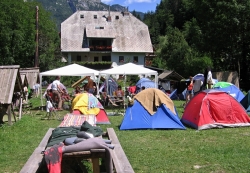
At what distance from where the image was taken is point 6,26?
35469 mm

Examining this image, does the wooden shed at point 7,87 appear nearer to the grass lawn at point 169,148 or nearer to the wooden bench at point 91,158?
the grass lawn at point 169,148

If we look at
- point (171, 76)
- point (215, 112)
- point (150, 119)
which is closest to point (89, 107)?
point (150, 119)

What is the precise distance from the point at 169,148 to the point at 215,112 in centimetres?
334

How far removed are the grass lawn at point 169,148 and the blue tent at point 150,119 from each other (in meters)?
0.33

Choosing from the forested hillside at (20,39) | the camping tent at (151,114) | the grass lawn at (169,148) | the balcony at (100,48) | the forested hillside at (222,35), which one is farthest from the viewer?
the balcony at (100,48)

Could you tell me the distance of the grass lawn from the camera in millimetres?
6863

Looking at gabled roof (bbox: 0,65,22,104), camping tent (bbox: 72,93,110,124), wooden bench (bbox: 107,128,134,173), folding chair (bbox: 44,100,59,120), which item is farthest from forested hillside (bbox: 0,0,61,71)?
wooden bench (bbox: 107,128,134,173)

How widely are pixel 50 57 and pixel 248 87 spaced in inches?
925

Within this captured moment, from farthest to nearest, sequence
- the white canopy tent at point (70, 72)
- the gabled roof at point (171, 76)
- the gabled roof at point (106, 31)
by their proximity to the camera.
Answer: the gabled roof at point (106, 31)
the gabled roof at point (171, 76)
the white canopy tent at point (70, 72)

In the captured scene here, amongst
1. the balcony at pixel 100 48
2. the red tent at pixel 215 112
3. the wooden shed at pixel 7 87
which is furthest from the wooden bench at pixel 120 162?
the balcony at pixel 100 48

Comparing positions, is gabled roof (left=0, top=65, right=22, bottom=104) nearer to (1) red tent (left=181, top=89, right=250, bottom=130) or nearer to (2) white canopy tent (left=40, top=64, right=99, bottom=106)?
(2) white canopy tent (left=40, top=64, right=99, bottom=106)

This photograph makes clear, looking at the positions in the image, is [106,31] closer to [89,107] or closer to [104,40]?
[104,40]

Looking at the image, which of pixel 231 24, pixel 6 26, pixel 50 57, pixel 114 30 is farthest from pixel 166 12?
pixel 231 24

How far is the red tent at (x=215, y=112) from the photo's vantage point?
1109cm
